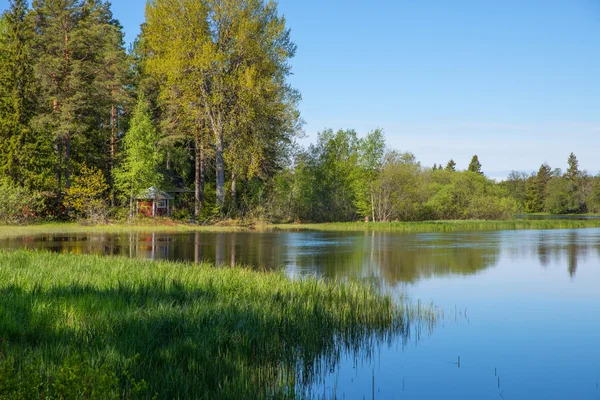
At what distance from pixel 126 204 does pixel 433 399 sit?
43.0 metres

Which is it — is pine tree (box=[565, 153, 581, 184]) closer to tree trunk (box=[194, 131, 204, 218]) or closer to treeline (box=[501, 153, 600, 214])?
treeline (box=[501, 153, 600, 214])

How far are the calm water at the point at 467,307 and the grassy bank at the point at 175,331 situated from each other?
729 mm

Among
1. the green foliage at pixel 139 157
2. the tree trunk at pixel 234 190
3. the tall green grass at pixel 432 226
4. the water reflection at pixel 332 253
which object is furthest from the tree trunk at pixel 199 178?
the water reflection at pixel 332 253

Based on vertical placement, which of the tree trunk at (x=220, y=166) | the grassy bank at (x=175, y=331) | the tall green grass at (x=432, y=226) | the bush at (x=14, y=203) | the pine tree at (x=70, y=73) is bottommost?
the grassy bank at (x=175, y=331)

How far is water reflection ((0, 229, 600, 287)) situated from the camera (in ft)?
66.4

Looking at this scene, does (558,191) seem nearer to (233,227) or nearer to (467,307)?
(233,227)

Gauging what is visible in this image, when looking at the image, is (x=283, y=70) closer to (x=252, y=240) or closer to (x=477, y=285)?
(x=252, y=240)

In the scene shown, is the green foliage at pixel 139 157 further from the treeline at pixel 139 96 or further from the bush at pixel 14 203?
the bush at pixel 14 203

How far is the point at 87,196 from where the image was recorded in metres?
43.7

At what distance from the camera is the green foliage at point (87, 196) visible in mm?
41719

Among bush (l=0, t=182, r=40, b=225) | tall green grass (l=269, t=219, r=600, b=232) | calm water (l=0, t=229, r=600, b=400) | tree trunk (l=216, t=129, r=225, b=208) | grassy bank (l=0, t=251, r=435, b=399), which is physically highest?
tree trunk (l=216, t=129, r=225, b=208)

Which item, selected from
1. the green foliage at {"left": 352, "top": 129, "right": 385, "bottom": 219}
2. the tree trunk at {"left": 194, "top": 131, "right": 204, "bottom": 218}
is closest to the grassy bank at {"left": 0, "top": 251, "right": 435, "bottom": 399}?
the tree trunk at {"left": 194, "top": 131, "right": 204, "bottom": 218}

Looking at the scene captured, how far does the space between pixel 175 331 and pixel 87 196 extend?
38.3 m

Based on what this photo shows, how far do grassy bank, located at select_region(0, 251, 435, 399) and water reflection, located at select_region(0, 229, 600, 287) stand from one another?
19.2ft
